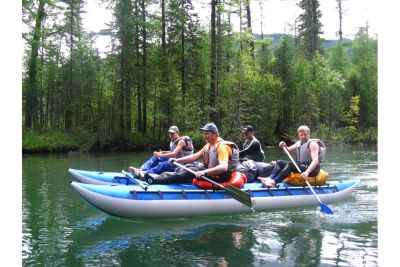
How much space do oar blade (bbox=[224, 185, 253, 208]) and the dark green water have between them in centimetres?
35

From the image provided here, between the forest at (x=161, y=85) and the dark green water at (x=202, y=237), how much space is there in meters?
11.9

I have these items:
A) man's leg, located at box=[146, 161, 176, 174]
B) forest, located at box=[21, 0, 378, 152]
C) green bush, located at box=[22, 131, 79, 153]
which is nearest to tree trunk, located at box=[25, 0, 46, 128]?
forest, located at box=[21, 0, 378, 152]

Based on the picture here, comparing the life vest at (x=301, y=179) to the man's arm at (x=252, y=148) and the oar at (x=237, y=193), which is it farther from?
the oar at (x=237, y=193)

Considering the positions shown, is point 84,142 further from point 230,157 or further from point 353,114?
point 353,114

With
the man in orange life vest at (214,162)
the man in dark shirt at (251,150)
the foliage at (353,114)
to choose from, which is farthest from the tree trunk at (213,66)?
the man in orange life vest at (214,162)

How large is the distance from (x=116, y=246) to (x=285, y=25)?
28249mm

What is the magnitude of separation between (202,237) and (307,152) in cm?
272

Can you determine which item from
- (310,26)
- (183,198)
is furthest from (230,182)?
(310,26)

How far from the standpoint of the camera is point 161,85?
21031mm

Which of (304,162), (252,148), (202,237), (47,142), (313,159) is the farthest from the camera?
(47,142)

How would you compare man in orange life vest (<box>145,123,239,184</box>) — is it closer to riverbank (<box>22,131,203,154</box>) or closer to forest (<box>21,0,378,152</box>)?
forest (<box>21,0,378,152</box>)

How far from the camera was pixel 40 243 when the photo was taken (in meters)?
5.21
